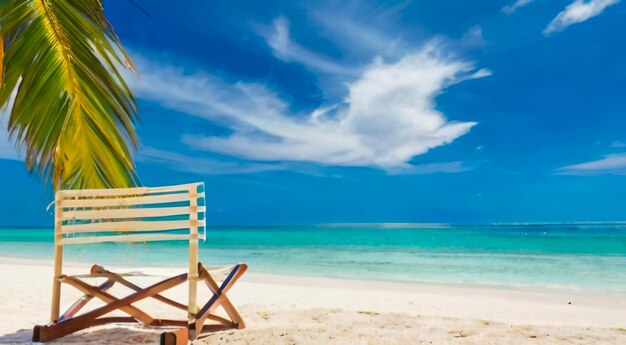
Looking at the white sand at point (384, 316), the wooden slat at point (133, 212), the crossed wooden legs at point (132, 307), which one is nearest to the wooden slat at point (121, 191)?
the wooden slat at point (133, 212)

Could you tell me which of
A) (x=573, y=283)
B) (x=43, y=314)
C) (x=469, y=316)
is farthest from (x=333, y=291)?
(x=573, y=283)

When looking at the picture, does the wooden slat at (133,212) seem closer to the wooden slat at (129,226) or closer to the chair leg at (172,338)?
the wooden slat at (129,226)

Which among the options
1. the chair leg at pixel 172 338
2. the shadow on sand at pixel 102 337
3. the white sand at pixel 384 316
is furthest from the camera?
the white sand at pixel 384 316

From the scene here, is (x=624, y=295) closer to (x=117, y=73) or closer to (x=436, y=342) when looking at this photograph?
(x=436, y=342)

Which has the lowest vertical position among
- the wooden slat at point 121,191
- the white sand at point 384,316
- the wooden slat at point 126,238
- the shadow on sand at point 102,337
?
the white sand at point 384,316

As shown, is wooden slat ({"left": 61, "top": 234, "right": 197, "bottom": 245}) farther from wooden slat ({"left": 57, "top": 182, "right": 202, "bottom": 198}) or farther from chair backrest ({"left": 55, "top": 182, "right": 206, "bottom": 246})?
wooden slat ({"left": 57, "top": 182, "right": 202, "bottom": 198})

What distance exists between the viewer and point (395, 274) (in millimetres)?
12391

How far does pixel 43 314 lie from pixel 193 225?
2838 mm

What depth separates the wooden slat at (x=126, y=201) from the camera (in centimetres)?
338

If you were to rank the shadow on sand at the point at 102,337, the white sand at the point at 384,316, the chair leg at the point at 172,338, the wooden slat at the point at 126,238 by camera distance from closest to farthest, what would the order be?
the chair leg at the point at 172,338
the wooden slat at the point at 126,238
the shadow on sand at the point at 102,337
the white sand at the point at 384,316

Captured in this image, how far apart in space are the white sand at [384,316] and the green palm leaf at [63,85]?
1.02 meters

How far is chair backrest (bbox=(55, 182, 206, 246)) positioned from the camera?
11.0 ft

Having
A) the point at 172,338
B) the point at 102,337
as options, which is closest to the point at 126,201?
the point at 172,338

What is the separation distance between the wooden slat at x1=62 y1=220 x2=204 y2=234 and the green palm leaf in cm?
31
